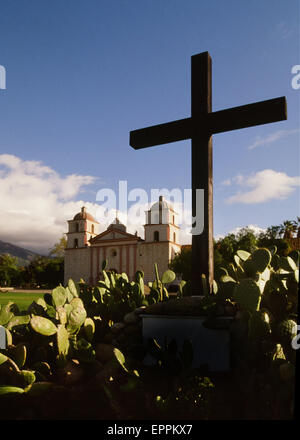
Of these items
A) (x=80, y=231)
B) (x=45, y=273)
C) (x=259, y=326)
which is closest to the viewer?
(x=259, y=326)

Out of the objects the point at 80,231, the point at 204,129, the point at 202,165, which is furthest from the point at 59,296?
the point at 80,231

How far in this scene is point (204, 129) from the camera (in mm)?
3516

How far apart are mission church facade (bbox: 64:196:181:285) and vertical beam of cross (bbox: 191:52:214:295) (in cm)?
4159

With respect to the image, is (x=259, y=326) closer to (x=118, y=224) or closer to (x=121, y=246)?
(x=121, y=246)

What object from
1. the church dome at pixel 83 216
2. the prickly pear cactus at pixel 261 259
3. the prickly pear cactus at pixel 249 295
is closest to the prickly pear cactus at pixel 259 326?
the prickly pear cactus at pixel 249 295

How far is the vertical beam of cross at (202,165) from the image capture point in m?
3.27

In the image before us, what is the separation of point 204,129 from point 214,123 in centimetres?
11

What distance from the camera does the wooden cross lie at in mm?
3256

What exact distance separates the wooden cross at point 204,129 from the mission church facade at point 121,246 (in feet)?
136

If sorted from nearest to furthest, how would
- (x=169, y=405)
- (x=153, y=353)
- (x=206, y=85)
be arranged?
(x=169, y=405) → (x=153, y=353) → (x=206, y=85)

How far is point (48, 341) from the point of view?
7.94 feet

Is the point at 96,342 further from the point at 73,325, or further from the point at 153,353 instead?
the point at 153,353

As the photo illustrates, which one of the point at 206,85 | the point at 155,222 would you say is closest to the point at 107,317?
the point at 206,85
